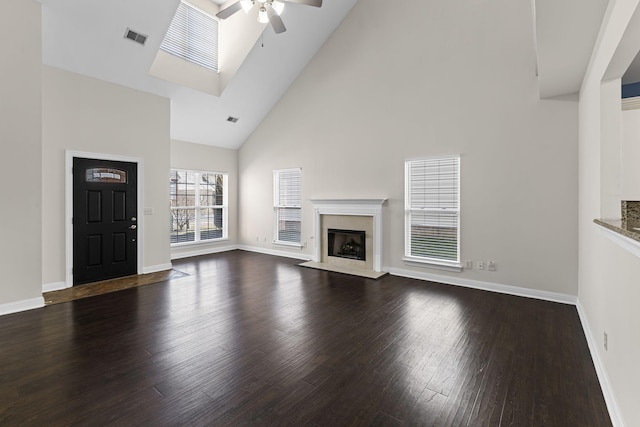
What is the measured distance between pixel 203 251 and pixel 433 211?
18.5 ft

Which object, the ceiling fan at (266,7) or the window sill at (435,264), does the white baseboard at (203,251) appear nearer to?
the window sill at (435,264)

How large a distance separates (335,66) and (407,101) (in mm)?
1877

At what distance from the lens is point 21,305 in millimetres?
3715

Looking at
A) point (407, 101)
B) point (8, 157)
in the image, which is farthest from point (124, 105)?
point (407, 101)

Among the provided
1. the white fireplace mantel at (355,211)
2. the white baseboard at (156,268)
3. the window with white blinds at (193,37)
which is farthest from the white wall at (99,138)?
the white fireplace mantel at (355,211)

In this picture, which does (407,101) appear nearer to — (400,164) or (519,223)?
(400,164)

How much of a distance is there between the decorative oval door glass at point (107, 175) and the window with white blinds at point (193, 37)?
2.39m

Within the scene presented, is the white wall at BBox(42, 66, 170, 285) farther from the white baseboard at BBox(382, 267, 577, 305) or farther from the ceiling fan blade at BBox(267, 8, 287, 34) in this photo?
the white baseboard at BBox(382, 267, 577, 305)

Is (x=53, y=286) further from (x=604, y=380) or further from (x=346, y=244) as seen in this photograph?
(x=604, y=380)

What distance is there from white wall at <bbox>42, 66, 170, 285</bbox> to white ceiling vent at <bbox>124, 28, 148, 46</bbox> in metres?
1.00

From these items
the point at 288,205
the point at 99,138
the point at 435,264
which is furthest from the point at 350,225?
the point at 99,138

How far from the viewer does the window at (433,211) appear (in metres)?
4.93

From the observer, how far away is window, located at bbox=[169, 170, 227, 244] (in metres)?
7.21

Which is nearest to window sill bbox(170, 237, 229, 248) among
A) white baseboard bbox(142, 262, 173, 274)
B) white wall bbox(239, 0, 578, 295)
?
white baseboard bbox(142, 262, 173, 274)
